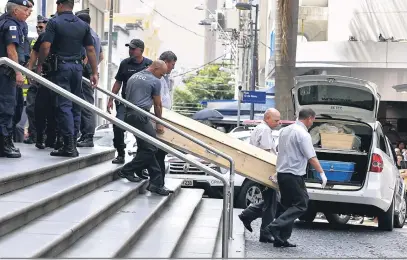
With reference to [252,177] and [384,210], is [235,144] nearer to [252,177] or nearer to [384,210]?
[252,177]

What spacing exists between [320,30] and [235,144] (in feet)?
72.0

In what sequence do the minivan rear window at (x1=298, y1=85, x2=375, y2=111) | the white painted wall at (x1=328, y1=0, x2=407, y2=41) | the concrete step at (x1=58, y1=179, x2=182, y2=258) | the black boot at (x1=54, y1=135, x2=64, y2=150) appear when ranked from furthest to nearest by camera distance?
the white painted wall at (x1=328, y1=0, x2=407, y2=41)
the minivan rear window at (x1=298, y1=85, x2=375, y2=111)
the black boot at (x1=54, y1=135, x2=64, y2=150)
the concrete step at (x1=58, y1=179, x2=182, y2=258)

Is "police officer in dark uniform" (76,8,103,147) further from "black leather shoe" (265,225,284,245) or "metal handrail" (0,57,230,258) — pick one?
"metal handrail" (0,57,230,258)

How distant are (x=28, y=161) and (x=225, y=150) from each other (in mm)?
2773

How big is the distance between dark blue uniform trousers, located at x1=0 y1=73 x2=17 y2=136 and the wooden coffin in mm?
2274

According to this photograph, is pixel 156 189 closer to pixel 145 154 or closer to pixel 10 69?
pixel 145 154

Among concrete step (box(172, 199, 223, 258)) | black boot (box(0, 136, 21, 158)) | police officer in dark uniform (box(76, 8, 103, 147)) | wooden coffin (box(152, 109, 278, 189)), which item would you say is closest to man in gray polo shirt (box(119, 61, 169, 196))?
wooden coffin (box(152, 109, 278, 189))

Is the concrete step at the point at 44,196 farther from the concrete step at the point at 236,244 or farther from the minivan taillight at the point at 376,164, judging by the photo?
the minivan taillight at the point at 376,164

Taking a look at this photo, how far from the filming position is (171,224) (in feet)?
28.9

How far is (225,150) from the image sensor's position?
10367 millimetres

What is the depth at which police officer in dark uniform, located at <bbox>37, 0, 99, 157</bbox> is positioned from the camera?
938 cm

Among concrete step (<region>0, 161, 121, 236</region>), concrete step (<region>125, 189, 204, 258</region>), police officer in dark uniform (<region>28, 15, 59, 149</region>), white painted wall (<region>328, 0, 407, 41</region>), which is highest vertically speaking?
white painted wall (<region>328, 0, 407, 41</region>)

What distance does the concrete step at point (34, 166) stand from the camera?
7.21m

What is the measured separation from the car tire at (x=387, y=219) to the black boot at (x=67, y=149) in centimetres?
585
